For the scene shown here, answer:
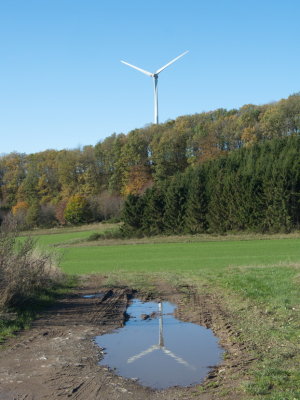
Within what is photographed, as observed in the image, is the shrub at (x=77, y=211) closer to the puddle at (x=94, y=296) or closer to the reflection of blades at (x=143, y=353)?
the puddle at (x=94, y=296)

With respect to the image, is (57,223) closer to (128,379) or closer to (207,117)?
(207,117)

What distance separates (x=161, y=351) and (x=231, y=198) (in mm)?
41236

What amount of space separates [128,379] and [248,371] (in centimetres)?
177

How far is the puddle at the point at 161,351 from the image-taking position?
24.6 ft

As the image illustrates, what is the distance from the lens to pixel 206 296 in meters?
14.4

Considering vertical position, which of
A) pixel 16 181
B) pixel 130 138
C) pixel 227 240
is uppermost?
pixel 130 138

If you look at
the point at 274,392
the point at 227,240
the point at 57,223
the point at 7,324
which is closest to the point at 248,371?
the point at 274,392

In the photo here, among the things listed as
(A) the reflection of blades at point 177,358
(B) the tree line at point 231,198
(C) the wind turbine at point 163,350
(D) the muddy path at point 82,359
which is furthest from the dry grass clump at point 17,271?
(B) the tree line at point 231,198

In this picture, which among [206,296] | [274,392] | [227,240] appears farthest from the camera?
[227,240]

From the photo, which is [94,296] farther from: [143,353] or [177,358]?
[177,358]

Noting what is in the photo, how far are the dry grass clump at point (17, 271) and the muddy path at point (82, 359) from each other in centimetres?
89

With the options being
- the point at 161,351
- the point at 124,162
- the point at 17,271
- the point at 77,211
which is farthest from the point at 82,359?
the point at 124,162

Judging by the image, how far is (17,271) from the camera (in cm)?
1251

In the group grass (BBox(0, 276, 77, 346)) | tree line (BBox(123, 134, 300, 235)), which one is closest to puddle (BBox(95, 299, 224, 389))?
grass (BBox(0, 276, 77, 346))
